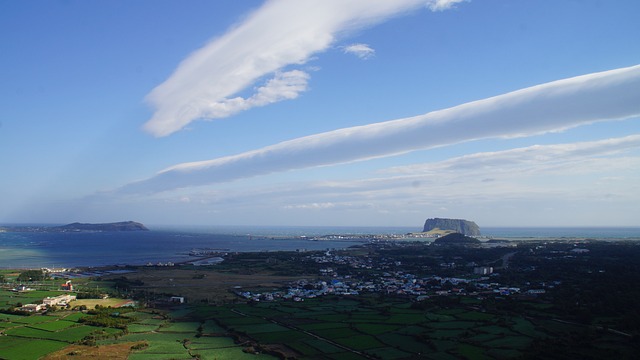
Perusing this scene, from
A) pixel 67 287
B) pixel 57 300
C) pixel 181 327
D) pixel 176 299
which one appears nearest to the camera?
pixel 181 327

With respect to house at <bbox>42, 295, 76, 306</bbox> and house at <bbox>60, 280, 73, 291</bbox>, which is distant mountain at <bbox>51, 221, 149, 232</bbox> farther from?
house at <bbox>42, 295, 76, 306</bbox>

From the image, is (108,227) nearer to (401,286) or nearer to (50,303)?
(50,303)

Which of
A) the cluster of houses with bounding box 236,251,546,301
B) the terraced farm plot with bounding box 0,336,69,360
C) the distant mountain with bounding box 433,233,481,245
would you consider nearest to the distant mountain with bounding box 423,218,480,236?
the distant mountain with bounding box 433,233,481,245

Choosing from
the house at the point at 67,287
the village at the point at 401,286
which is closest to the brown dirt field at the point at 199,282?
the village at the point at 401,286

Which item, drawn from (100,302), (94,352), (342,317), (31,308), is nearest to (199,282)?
(100,302)

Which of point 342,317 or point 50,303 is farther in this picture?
point 50,303

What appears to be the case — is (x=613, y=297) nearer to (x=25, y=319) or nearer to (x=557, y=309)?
(x=557, y=309)

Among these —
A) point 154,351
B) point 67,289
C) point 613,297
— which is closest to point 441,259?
point 613,297

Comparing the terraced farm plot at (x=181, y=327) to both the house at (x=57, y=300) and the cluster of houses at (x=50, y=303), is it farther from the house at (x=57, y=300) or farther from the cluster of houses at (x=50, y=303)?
the house at (x=57, y=300)
